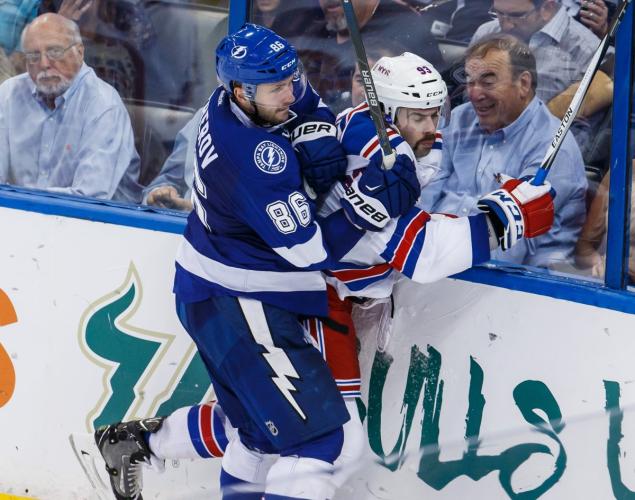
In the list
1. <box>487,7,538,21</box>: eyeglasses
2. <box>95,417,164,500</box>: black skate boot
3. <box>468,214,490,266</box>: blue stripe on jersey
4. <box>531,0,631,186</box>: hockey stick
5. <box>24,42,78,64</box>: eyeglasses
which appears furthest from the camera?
<box>24,42,78,64</box>: eyeglasses

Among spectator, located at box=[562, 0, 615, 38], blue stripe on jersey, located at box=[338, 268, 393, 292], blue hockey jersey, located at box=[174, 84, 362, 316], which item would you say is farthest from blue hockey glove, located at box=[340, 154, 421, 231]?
spectator, located at box=[562, 0, 615, 38]

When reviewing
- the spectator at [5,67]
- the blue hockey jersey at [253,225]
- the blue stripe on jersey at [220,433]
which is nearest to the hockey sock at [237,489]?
the blue stripe on jersey at [220,433]

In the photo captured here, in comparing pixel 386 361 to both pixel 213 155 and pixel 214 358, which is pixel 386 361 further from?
pixel 213 155

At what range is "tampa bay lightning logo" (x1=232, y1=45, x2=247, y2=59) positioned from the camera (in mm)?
2727

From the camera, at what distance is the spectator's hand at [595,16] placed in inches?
110

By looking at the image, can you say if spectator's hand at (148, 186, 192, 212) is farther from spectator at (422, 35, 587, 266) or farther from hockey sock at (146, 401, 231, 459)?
spectator at (422, 35, 587, 266)

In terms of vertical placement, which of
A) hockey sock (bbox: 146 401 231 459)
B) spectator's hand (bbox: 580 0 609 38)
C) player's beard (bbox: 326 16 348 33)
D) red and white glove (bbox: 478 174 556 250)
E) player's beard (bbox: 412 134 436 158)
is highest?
spectator's hand (bbox: 580 0 609 38)

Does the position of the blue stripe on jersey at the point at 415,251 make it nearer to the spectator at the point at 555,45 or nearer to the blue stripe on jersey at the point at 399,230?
the blue stripe on jersey at the point at 399,230

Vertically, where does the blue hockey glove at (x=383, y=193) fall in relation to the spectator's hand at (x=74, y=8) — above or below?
above

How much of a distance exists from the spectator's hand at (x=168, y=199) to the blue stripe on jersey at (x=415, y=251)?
83 cm

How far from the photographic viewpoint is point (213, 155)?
279 centimetres

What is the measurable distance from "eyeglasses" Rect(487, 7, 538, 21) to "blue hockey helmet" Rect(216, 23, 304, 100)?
507 millimetres

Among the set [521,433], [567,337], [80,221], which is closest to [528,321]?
[567,337]

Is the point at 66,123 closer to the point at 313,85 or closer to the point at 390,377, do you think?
the point at 313,85
